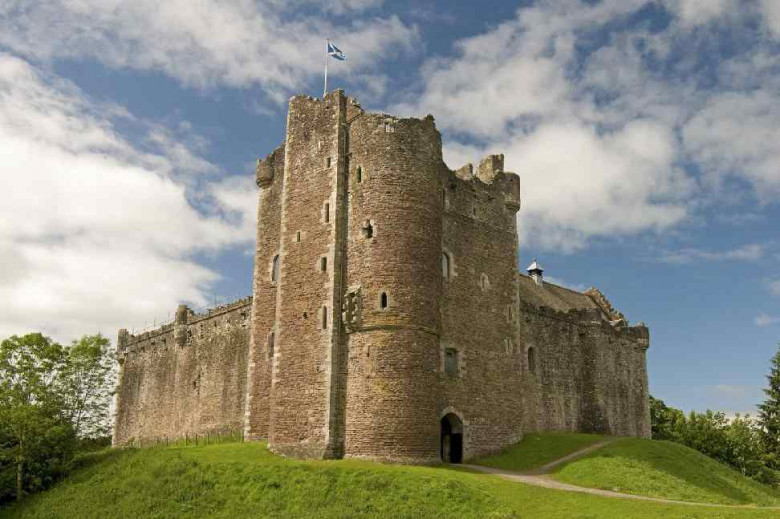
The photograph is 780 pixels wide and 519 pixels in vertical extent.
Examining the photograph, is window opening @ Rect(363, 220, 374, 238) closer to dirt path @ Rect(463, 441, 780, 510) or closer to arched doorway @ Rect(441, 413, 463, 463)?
arched doorway @ Rect(441, 413, 463, 463)

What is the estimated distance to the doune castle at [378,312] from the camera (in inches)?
1355

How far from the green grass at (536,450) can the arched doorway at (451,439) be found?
3.36ft

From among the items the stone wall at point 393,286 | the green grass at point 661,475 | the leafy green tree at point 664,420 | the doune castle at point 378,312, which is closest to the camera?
the green grass at point 661,475

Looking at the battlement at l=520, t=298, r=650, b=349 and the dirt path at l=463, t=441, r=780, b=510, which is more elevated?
the battlement at l=520, t=298, r=650, b=349

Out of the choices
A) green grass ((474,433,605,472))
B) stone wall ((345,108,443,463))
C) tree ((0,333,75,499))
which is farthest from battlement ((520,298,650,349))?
tree ((0,333,75,499))

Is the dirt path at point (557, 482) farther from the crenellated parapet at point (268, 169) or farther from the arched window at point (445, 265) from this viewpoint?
the crenellated parapet at point (268, 169)

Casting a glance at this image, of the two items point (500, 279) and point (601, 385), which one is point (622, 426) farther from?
point (500, 279)

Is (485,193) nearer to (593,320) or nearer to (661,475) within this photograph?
(593,320)

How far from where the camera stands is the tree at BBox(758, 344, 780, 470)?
184 feet

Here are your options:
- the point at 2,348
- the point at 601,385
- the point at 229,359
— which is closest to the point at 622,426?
the point at 601,385

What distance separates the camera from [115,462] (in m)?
37.7

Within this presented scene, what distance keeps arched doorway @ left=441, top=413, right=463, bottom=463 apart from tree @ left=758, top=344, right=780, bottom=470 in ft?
94.2


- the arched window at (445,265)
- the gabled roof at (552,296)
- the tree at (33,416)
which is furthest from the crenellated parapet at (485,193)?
the tree at (33,416)

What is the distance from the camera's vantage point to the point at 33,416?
38844 millimetres
